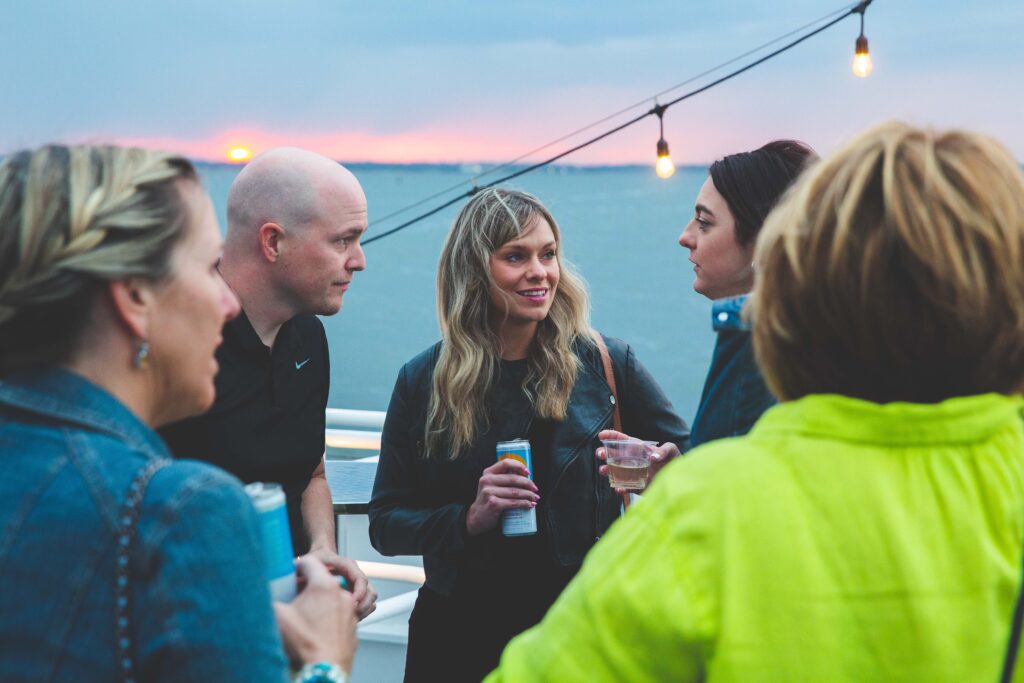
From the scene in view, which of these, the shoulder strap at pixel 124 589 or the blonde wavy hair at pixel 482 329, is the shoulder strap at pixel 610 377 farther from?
the shoulder strap at pixel 124 589

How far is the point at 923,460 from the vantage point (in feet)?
3.42

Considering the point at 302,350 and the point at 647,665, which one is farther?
the point at 302,350

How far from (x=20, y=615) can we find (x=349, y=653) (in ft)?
1.49

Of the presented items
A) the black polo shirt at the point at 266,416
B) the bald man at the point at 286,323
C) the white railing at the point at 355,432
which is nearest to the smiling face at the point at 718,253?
the bald man at the point at 286,323

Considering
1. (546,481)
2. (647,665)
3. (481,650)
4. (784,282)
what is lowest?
(481,650)

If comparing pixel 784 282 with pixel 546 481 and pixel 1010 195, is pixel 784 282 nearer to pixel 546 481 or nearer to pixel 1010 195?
pixel 1010 195

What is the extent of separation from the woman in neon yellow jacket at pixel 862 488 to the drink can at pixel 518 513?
1391 mm

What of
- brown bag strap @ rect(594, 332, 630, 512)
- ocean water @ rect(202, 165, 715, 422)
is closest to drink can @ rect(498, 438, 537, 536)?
brown bag strap @ rect(594, 332, 630, 512)

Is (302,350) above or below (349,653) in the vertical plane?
above

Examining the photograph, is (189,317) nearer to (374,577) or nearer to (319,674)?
(319,674)

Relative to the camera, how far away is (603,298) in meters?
52.3

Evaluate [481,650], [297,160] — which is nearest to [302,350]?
[297,160]

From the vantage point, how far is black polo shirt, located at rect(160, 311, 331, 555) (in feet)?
7.91

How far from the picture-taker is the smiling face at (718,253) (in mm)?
2396
